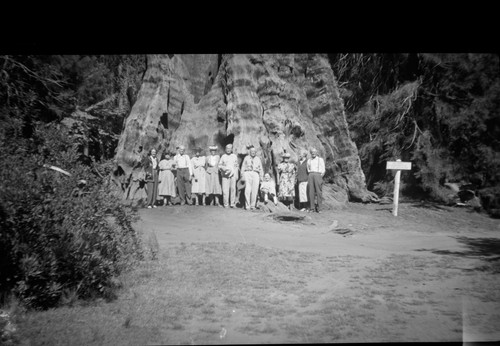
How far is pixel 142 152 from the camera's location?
804 cm

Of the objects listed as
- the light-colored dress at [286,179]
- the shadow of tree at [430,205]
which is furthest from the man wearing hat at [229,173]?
the shadow of tree at [430,205]

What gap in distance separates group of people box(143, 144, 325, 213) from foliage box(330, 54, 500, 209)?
2.60m

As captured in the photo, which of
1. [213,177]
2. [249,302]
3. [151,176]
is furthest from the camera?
[213,177]

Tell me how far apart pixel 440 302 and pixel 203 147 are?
6557mm

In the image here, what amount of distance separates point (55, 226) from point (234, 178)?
560 cm

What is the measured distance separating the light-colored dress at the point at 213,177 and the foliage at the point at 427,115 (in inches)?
196

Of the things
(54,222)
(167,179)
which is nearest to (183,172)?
(167,179)

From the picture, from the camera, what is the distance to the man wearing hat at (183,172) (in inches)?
321

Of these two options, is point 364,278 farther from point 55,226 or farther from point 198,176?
point 198,176

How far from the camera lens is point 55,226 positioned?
10.8ft

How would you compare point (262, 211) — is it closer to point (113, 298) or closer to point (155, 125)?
point (155, 125)

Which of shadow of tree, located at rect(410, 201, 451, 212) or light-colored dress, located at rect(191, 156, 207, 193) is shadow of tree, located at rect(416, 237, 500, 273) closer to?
shadow of tree, located at rect(410, 201, 451, 212)

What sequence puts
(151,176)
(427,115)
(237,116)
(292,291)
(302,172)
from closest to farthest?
(292,291) → (151,176) → (427,115) → (237,116) → (302,172)

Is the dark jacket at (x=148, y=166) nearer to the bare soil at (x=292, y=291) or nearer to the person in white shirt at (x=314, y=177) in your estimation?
the bare soil at (x=292, y=291)
